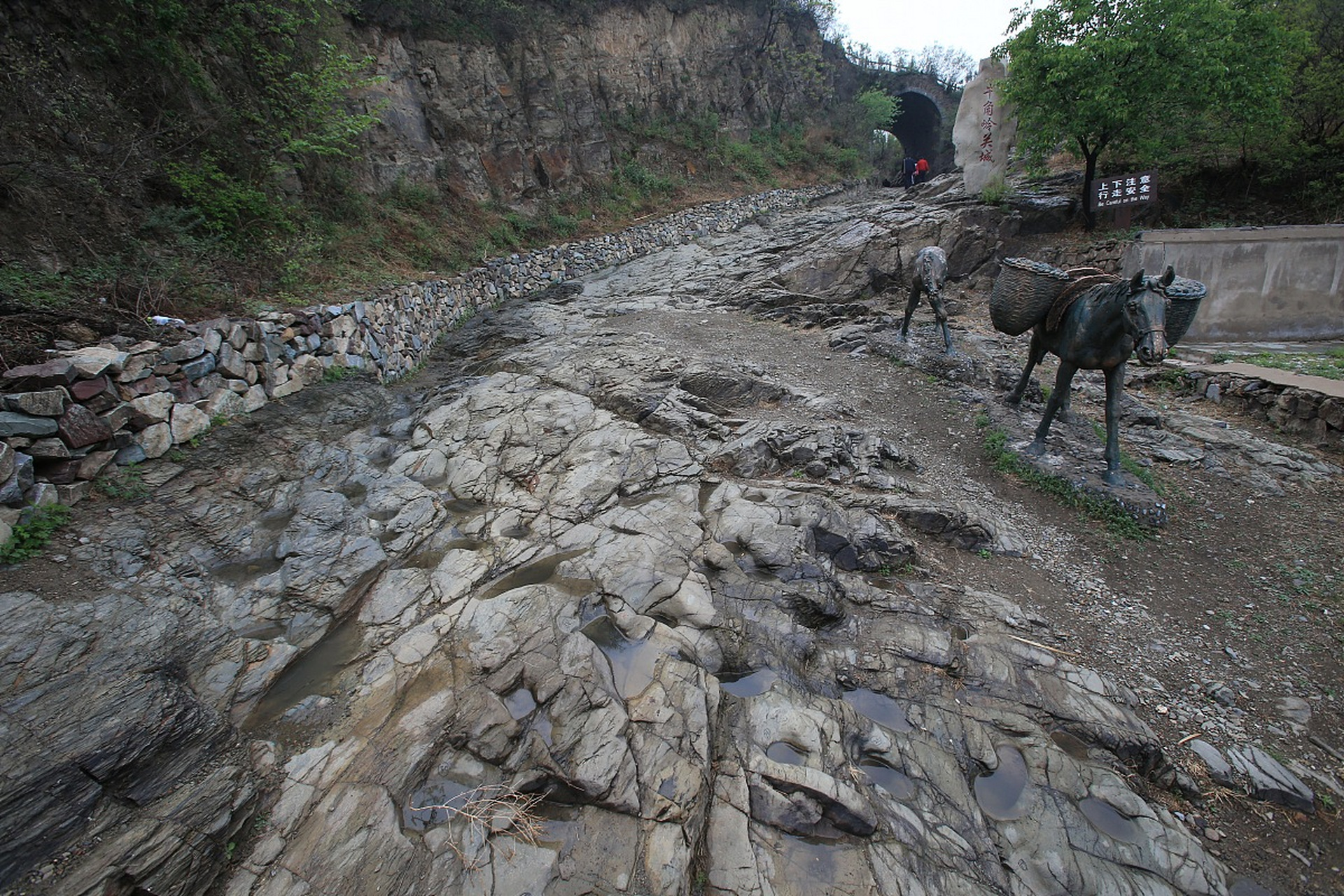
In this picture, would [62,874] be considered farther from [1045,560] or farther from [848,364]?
[848,364]

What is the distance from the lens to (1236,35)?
12336 millimetres

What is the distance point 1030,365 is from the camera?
807 centimetres

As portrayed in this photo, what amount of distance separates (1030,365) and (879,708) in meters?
6.28

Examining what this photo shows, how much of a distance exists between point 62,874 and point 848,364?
1185 cm

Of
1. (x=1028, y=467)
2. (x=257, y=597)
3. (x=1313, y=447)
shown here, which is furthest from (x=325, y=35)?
(x=1313, y=447)

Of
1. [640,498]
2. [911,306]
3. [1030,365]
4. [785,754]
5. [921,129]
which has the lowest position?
[785,754]

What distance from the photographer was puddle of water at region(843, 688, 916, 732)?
4223 millimetres

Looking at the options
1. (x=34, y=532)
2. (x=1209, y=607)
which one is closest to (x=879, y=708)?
(x=1209, y=607)

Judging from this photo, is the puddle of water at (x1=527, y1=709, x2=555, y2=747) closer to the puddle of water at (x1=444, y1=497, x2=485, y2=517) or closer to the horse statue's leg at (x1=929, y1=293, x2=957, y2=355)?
the puddle of water at (x1=444, y1=497, x2=485, y2=517)

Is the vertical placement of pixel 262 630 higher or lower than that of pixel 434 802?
higher

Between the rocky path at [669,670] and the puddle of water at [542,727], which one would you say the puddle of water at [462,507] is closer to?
the rocky path at [669,670]

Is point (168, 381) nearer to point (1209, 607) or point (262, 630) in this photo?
point (262, 630)

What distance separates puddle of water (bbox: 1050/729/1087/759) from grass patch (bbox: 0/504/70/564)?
344 inches

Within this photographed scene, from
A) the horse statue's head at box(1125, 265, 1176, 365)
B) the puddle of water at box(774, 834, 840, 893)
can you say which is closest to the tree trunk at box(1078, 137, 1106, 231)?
the horse statue's head at box(1125, 265, 1176, 365)
